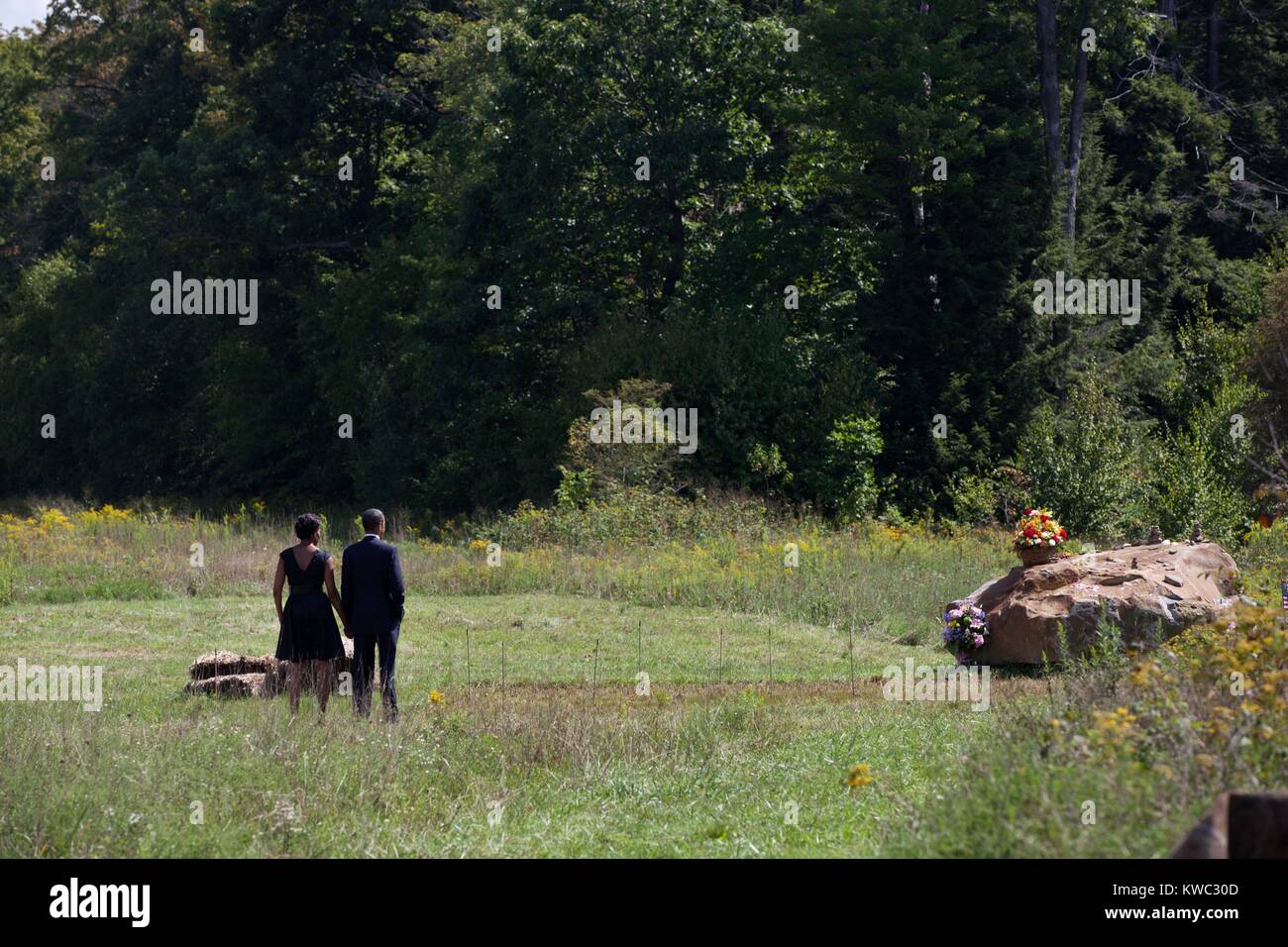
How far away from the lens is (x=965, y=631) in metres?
16.4

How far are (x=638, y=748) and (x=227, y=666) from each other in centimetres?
476

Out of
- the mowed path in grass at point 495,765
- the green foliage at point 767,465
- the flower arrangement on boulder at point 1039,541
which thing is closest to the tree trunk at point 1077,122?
the green foliage at point 767,465

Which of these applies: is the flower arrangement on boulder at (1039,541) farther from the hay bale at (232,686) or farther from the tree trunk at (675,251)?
the tree trunk at (675,251)

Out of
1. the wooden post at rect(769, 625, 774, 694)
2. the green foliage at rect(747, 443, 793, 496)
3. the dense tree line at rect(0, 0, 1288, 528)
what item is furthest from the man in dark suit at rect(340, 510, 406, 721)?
the green foliage at rect(747, 443, 793, 496)

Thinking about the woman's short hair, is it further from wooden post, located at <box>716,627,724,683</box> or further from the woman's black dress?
wooden post, located at <box>716,627,724,683</box>

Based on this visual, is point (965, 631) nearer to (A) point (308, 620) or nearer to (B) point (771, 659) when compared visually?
(B) point (771, 659)

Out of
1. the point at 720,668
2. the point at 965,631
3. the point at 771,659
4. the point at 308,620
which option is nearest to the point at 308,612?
the point at 308,620

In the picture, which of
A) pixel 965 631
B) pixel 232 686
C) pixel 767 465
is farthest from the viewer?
pixel 767 465

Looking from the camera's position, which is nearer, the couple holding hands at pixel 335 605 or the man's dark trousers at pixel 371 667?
the man's dark trousers at pixel 371 667

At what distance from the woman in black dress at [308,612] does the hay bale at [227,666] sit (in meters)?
1.41

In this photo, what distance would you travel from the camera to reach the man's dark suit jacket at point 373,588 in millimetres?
12938
